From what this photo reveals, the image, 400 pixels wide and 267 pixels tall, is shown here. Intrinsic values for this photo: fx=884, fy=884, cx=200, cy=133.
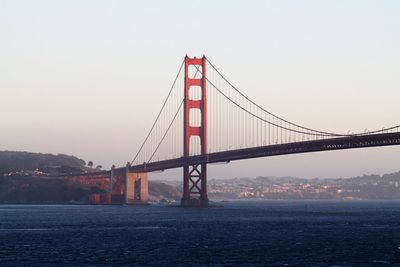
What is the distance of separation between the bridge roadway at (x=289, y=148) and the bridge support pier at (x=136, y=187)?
1286cm

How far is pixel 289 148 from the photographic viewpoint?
3853 inches

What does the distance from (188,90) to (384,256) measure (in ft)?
257

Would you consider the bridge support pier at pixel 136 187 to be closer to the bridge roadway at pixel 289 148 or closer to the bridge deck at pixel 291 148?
the bridge roadway at pixel 289 148

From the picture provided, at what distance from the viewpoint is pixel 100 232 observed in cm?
7038

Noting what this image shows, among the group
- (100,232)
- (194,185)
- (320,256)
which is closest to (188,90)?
(194,185)

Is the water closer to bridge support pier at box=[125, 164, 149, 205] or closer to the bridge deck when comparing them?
the bridge deck

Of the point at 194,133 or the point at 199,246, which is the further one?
the point at 194,133

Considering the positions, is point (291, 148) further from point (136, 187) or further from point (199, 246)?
point (136, 187)

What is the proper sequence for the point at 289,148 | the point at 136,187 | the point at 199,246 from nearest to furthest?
the point at 199,246, the point at 289,148, the point at 136,187

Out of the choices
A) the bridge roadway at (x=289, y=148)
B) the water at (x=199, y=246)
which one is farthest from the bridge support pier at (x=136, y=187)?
the water at (x=199, y=246)

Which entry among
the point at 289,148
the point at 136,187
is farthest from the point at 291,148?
the point at 136,187

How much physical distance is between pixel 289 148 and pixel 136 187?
188 feet

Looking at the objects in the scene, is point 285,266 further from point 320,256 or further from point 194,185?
point 194,185

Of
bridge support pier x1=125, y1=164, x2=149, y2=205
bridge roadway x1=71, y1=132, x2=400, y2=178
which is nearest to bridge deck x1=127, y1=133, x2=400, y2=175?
bridge roadway x1=71, y1=132, x2=400, y2=178
